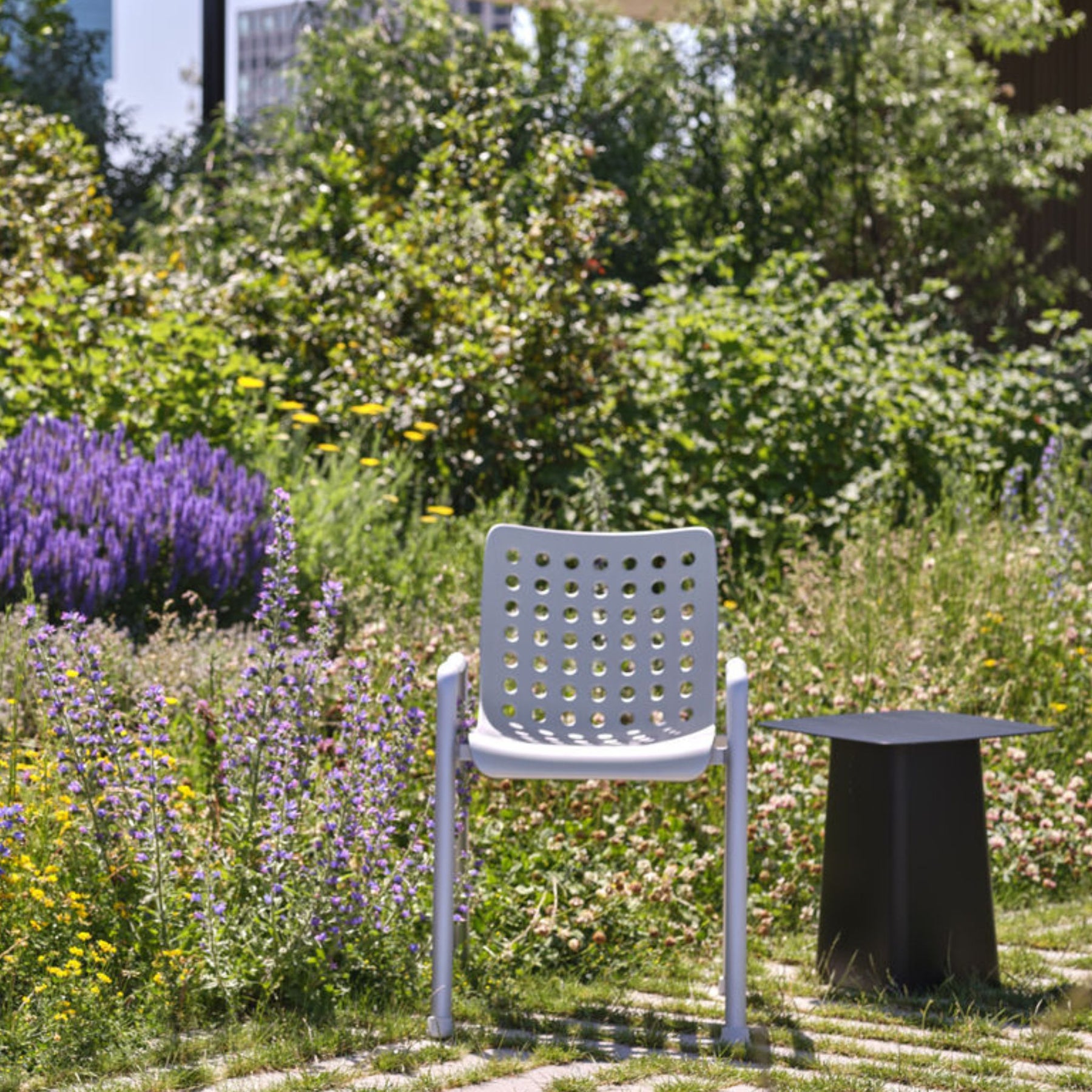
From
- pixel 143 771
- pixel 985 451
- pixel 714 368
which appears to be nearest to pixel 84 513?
pixel 143 771

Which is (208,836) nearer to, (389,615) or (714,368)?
(389,615)

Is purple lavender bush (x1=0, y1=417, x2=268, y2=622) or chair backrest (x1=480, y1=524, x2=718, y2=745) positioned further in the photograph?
purple lavender bush (x1=0, y1=417, x2=268, y2=622)

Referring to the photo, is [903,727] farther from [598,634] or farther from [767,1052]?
[767,1052]

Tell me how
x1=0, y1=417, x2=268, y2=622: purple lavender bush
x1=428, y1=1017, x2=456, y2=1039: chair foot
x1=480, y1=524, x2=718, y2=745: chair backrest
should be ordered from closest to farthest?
x1=428, y1=1017, x2=456, y2=1039: chair foot, x1=480, y1=524, x2=718, y2=745: chair backrest, x1=0, y1=417, x2=268, y2=622: purple lavender bush

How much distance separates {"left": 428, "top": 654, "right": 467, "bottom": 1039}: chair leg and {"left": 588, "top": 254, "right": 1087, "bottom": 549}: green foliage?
12.2ft

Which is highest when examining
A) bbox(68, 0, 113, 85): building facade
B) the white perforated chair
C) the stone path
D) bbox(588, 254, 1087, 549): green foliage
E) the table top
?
bbox(68, 0, 113, 85): building facade

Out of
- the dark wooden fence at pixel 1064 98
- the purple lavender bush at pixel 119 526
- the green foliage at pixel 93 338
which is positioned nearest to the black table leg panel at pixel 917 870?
the purple lavender bush at pixel 119 526

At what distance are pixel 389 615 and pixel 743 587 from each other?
191cm

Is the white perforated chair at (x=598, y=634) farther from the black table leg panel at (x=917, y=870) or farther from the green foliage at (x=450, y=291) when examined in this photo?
the green foliage at (x=450, y=291)

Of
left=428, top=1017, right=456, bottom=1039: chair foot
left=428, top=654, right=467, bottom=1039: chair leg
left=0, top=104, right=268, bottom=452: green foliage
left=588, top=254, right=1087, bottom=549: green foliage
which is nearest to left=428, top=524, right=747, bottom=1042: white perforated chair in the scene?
left=428, top=654, right=467, bottom=1039: chair leg

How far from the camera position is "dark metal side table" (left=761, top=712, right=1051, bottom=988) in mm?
4039

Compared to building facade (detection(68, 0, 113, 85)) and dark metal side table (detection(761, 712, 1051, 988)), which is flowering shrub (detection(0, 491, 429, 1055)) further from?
building facade (detection(68, 0, 113, 85))

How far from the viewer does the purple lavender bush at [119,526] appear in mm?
5762

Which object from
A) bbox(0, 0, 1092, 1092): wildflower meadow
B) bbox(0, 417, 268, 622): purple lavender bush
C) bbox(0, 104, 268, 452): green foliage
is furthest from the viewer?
bbox(0, 104, 268, 452): green foliage
